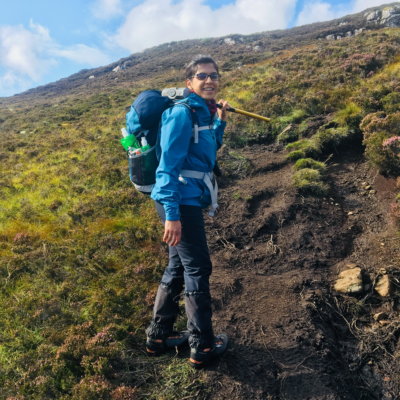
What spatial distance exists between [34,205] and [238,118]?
22.1 feet

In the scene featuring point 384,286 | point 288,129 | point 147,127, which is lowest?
point 384,286

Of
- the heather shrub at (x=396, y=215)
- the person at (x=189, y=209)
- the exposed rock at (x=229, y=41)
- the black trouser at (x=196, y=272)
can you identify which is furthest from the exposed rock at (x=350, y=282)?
the exposed rock at (x=229, y=41)

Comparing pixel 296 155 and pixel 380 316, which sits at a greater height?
pixel 296 155

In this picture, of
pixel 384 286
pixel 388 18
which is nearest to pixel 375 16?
pixel 388 18

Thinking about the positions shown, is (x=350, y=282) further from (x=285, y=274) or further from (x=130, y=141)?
(x=130, y=141)

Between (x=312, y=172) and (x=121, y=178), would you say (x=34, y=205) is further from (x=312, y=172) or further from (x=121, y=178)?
(x=312, y=172)

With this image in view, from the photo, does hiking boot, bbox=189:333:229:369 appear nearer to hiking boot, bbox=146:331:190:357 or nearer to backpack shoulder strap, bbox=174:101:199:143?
hiking boot, bbox=146:331:190:357

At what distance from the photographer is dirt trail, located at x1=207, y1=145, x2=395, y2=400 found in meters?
2.49

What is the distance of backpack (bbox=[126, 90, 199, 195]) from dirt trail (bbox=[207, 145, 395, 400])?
1.84 meters

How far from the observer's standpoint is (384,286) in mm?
3412

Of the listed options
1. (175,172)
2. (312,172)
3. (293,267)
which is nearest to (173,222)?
(175,172)

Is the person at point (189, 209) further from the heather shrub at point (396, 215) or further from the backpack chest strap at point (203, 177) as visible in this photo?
the heather shrub at point (396, 215)

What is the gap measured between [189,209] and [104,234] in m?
3.21

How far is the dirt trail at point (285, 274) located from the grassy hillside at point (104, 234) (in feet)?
1.41
